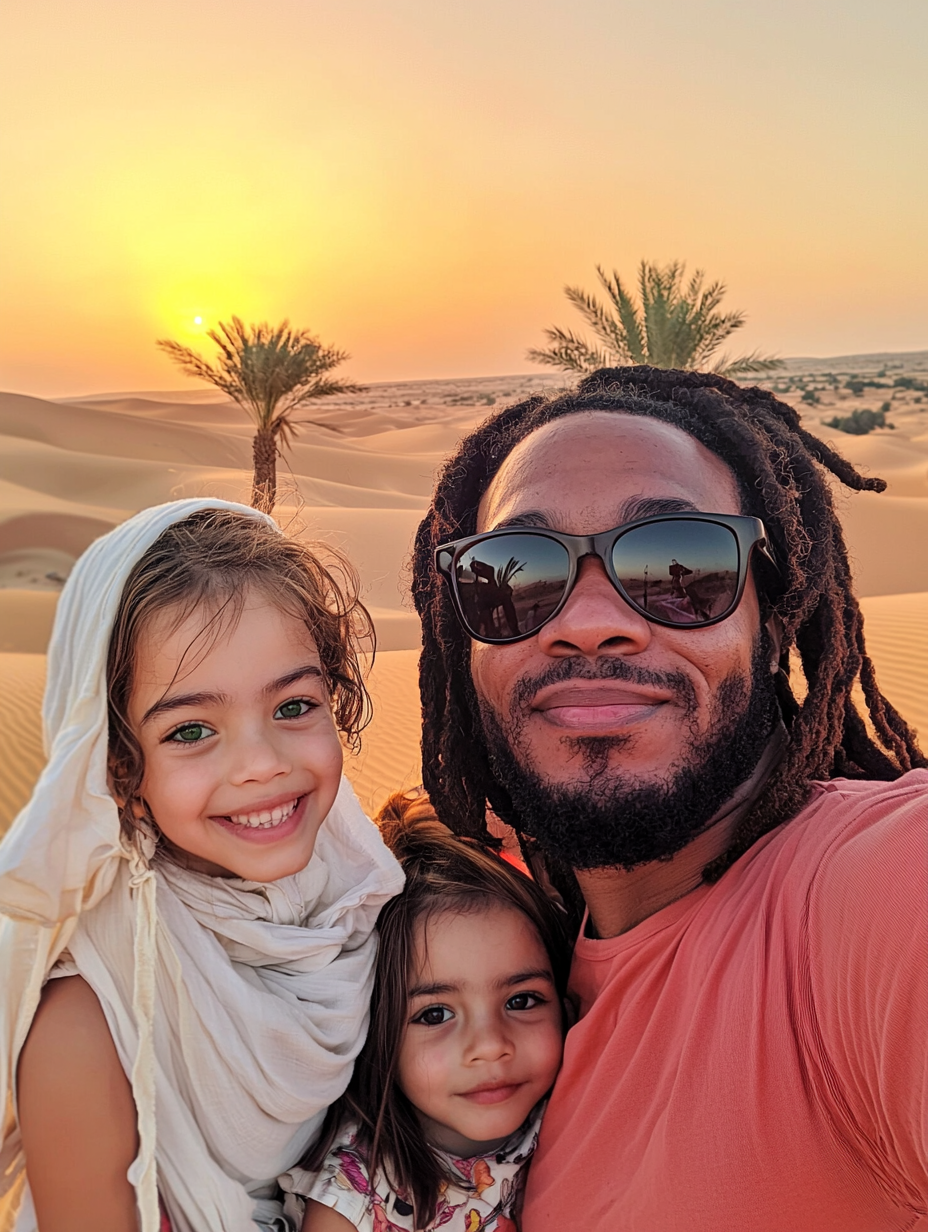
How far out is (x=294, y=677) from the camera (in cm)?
218

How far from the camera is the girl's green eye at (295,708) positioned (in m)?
2.20

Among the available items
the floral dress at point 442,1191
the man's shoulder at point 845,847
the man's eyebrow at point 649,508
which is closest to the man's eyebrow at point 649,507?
the man's eyebrow at point 649,508

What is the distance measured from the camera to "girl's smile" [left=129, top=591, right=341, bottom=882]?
6.70ft

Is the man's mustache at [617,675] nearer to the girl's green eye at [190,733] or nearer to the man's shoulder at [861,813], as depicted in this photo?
the man's shoulder at [861,813]

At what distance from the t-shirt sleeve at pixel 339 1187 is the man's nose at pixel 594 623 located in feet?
3.72

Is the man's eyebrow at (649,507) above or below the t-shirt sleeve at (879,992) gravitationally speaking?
above

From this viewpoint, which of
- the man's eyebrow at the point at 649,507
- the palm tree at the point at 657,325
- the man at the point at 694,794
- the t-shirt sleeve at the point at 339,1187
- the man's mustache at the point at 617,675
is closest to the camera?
the man at the point at 694,794

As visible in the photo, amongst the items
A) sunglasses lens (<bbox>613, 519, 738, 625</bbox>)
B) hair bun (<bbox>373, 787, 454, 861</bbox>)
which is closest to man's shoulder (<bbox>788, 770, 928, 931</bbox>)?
sunglasses lens (<bbox>613, 519, 738, 625</bbox>)

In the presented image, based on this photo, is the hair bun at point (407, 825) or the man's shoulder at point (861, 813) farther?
the hair bun at point (407, 825)

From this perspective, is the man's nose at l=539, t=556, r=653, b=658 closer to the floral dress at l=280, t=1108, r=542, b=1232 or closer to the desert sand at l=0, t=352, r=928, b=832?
the desert sand at l=0, t=352, r=928, b=832

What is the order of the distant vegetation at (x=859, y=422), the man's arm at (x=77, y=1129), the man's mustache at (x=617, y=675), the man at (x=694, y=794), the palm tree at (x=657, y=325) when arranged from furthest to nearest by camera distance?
the distant vegetation at (x=859, y=422) → the palm tree at (x=657, y=325) → the man's mustache at (x=617, y=675) → the man's arm at (x=77, y=1129) → the man at (x=694, y=794)

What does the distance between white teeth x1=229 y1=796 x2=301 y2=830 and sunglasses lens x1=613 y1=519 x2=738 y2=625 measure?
0.92 meters

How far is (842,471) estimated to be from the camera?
2.56m

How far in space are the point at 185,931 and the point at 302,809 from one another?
14.1 inches
